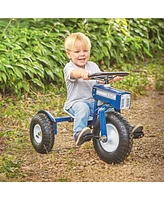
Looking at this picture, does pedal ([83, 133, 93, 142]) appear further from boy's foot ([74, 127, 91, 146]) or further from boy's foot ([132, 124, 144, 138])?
boy's foot ([132, 124, 144, 138])

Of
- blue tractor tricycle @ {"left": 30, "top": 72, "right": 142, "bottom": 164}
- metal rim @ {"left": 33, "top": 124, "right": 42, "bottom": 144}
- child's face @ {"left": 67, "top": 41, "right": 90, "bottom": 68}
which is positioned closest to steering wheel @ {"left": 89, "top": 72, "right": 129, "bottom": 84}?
blue tractor tricycle @ {"left": 30, "top": 72, "right": 142, "bottom": 164}

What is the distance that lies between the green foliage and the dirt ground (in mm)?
259

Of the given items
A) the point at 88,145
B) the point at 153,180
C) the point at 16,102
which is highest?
the point at 16,102

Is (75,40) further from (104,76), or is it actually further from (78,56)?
(104,76)

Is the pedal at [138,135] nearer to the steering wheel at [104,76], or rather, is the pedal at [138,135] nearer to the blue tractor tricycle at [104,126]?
the blue tractor tricycle at [104,126]

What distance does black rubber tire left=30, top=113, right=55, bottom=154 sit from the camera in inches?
95.1

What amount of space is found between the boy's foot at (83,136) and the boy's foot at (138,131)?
209 millimetres

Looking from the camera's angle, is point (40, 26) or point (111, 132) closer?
point (111, 132)

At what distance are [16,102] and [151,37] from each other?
75 cm

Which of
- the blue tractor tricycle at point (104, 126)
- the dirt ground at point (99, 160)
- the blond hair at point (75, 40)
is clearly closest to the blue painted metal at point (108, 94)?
the blue tractor tricycle at point (104, 126)

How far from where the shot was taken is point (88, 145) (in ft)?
8.02
